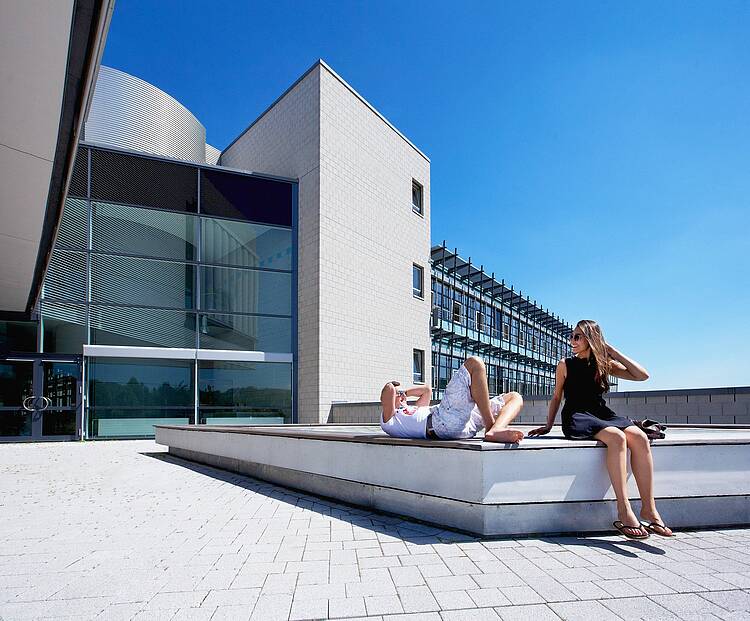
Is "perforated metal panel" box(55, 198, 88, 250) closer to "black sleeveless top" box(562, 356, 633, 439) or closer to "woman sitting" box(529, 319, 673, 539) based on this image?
"woman sitting" box(529, 319, 673, 539)

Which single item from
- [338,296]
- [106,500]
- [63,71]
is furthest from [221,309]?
[63,71]

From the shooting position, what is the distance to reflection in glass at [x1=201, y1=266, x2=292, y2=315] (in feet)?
53.6

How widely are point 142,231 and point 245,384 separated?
572 cm

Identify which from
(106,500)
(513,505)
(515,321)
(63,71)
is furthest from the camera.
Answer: (515,321)

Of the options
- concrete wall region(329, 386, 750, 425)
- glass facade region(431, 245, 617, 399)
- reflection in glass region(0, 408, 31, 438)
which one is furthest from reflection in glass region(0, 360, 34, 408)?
glass facade region(431, 245, 617, 399)

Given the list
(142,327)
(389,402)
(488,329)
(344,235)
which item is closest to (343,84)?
(344,235)

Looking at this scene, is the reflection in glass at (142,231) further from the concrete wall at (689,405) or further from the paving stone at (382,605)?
the paving stone at (382,605)

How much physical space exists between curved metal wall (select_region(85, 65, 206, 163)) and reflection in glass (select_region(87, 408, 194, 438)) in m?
10.3

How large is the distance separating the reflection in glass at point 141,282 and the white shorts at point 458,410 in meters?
13.2

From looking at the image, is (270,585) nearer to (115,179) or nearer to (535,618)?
(535,618)

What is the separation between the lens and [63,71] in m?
4.58

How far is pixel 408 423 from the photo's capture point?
16.0 ft

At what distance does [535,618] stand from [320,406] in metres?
13.3

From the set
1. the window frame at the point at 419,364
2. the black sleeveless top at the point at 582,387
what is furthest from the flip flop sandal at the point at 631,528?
the window frame at the point at 419,364
